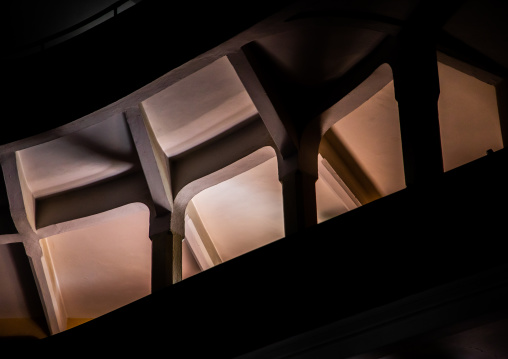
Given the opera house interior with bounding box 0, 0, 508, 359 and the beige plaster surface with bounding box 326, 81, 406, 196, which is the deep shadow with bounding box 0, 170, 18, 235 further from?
the beige plaster surface with bounding box 326, 81, 406, 196

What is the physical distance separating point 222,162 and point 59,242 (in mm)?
4018

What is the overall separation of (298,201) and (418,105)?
2.46 metres

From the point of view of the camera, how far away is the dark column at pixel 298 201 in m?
9.49

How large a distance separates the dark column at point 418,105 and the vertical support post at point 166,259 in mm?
4544

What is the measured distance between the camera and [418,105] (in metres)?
7.79

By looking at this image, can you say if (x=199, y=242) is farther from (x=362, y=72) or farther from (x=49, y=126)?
(x=362, y=72)

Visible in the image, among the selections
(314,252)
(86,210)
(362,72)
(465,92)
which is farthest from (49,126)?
(465,92)

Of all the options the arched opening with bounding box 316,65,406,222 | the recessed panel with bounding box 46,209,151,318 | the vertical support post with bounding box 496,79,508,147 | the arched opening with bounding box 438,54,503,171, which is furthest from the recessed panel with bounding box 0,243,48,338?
the vertical support post with bounding box 496,79,508,147

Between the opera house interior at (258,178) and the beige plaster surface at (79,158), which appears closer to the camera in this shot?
the opera house interior at (258,178)

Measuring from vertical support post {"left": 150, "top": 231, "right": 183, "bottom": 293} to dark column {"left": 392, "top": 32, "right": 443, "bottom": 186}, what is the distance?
4.54 metres

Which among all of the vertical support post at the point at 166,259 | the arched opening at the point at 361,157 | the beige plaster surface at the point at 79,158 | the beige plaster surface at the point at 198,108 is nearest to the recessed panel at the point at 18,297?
the beige plaster surface at the point at 79,158

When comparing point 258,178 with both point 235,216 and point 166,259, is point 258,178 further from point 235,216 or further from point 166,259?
point 166,259

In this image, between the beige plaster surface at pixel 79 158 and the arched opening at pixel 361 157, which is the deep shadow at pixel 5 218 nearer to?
the beige plaster surface at pixel 79 158

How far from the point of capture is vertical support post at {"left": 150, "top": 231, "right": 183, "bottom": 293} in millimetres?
10938
